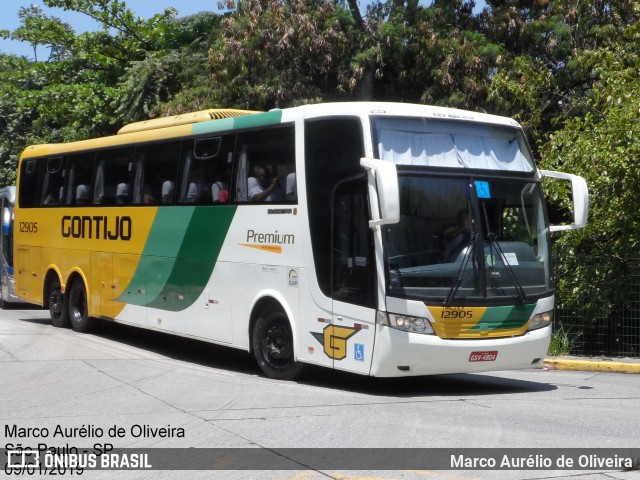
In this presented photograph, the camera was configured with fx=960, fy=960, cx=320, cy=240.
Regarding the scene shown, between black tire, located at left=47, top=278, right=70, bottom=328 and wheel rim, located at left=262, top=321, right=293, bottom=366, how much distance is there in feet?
24.2

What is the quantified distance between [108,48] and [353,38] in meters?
14.8

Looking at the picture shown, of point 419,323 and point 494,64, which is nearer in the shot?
point 419,323

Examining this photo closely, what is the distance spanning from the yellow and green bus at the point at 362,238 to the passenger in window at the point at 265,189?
2cm

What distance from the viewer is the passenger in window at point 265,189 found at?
12.3 meters

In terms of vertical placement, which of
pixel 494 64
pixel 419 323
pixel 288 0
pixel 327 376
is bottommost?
pixel 327 376

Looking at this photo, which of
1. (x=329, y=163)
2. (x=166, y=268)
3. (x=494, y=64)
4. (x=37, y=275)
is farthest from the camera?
(x=494, y=64)

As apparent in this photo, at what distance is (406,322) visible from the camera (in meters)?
10.5

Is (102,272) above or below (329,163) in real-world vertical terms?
below

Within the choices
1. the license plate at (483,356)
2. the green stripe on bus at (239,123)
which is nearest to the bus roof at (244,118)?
the green stripe on bus at (239,123)

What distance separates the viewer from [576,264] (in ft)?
53.1

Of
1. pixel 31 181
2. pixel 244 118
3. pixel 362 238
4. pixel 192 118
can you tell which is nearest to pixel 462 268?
pixel 362 238

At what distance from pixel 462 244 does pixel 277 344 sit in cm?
298

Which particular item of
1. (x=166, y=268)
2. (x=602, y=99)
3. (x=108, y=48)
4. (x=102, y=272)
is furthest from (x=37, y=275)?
(x=108, y=48)

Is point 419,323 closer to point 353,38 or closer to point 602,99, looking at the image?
point 602,99
